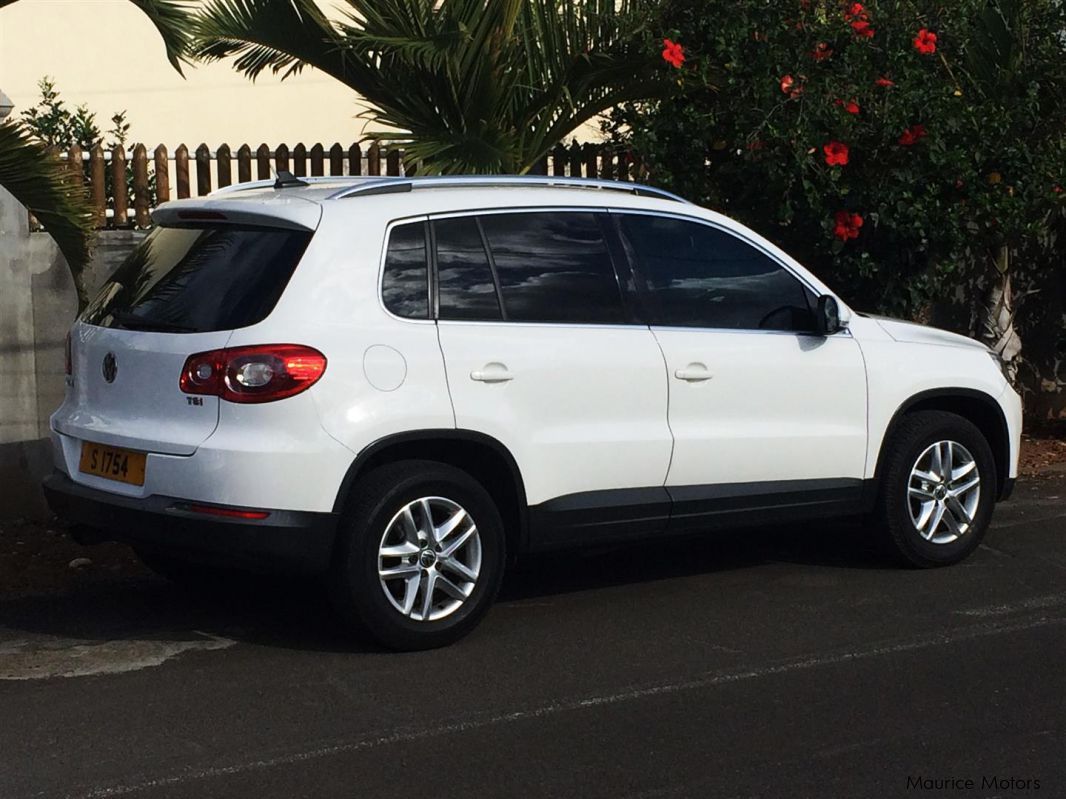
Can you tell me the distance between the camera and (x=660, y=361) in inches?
261

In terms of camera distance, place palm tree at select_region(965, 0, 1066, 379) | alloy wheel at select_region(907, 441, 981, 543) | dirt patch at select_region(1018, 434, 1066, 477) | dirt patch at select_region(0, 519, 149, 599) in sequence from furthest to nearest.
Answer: dirt patch at select_region(1018, 434, 1066, 477) < palm tree at select_region(965, 0, 1066, 379) < dirt patch at select_region(0, 519, 149, 599) < alloy wheel at select_region(907, 441, 981, 543)

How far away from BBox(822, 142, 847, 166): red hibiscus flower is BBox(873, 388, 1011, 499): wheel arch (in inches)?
Result: 84.6

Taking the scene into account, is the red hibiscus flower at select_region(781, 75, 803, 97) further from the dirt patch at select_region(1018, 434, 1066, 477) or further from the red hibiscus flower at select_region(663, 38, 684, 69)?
the dirt patch at select_region(1018, 434, 1066, 477)

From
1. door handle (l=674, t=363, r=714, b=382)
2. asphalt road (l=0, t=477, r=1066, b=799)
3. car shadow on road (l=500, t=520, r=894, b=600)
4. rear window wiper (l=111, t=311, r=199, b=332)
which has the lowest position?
asphalt road (l=0, t=477, r=1066, b=799)

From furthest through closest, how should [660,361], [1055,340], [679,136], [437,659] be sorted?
1. [1055,340]
2. [679,136]
3. [660,361]
4. [437,659]

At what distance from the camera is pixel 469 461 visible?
6289 mm

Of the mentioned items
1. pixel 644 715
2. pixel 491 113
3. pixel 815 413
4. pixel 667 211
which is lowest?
pixel 644 715

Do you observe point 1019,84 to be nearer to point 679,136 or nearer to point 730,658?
point 679,136

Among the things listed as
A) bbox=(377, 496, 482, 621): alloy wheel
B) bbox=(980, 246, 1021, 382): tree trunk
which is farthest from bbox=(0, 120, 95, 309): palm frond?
bbox=(980, 246, 1021, 382): tree trunk

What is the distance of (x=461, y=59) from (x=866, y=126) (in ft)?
8.10

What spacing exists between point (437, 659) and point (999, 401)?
3232mm

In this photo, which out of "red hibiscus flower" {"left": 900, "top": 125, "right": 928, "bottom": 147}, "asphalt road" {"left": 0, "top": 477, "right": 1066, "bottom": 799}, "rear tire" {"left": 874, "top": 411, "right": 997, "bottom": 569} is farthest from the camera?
"red hibiscus flower" {"left": 900, "top": 125, "right": 928, "bottom": 147}

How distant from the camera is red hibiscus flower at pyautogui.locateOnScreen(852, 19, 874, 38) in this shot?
9.62m

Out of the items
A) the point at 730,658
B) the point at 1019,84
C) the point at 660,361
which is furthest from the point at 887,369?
the point at 1019,84
